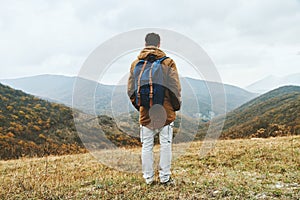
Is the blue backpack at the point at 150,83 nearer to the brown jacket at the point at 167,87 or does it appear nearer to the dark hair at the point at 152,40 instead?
the brown jacket at the point at 167,87

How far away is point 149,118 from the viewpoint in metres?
5.31

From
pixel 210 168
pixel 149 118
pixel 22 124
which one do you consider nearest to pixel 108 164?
pixel 210 168

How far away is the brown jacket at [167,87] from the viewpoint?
5.14 m

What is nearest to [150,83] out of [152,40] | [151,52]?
[151,52]

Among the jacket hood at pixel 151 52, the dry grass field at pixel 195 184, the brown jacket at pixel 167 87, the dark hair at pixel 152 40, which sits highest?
the dark hair at pixel 152 40

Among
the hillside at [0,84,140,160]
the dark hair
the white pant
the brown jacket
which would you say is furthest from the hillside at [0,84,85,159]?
the dark hair

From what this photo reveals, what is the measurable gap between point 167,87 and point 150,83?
0.31m

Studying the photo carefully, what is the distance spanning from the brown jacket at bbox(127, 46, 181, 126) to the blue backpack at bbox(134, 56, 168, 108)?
103 mm

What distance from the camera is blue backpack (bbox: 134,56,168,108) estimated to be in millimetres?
5074

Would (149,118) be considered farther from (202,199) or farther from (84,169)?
(84,169)

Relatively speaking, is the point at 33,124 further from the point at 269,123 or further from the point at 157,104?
the point at 269,123

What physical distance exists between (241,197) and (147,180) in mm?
1697

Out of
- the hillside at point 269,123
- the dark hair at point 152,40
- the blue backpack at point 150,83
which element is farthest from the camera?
the hillside at point 269,123

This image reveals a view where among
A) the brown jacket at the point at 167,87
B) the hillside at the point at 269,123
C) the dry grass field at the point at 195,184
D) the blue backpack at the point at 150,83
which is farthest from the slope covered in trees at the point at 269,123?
the blue backpack at the point at 150,83
